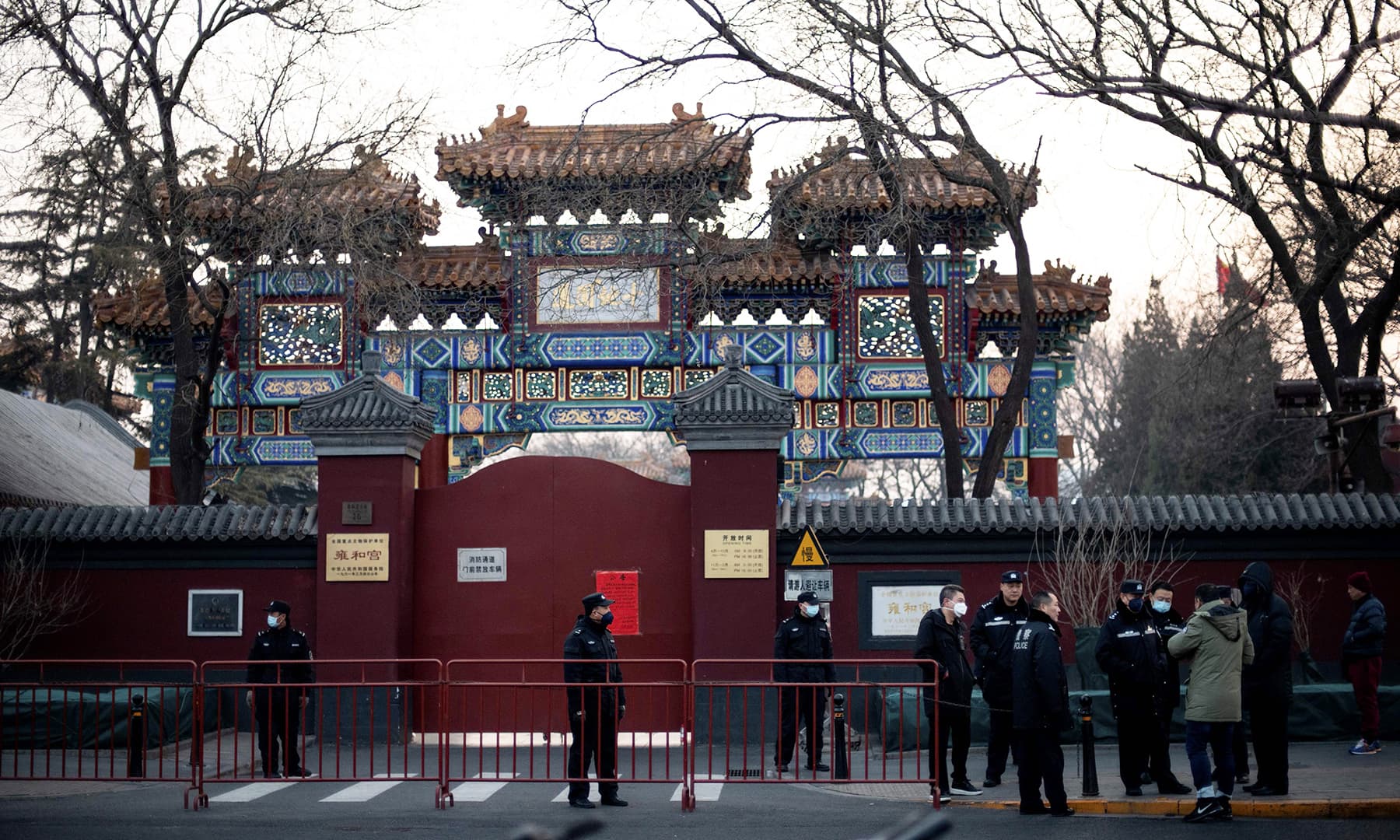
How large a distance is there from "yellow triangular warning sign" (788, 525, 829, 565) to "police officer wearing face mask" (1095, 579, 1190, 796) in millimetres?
4524

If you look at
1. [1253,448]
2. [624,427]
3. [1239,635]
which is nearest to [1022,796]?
[1239,635]

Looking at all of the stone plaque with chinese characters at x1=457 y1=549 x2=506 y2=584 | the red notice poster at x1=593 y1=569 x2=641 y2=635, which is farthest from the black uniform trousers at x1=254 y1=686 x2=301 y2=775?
the red notice poster at x1=593 y1=569 x2=641 y2=635

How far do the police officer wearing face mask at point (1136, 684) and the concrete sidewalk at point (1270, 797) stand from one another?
21cm

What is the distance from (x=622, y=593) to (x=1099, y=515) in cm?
519

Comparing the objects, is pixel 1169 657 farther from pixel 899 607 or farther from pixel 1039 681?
pixel 899 607

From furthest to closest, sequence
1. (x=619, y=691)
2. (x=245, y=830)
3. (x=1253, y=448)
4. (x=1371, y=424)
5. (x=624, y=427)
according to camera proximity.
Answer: (x=1253, y=448) → (x=624, y=427) → (x=1371, y=424) → (x=619, y=691) → (x=245, y=830)

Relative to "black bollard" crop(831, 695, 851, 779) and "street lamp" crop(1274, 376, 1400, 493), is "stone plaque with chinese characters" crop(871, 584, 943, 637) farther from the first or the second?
"street lamp" crop(1274, 376, 1400, 493)

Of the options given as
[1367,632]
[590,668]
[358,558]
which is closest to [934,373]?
[1367,632]

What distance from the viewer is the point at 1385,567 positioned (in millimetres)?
16922

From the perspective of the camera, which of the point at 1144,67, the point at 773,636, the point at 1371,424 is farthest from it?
the point at 1371,424

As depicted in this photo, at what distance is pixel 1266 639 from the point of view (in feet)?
39.7

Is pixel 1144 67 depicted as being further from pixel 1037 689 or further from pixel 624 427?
pixel 624 427

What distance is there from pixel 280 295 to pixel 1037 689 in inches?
588

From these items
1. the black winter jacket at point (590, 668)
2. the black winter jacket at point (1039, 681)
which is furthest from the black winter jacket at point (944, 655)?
the black winter jacket at point (590, 668)
